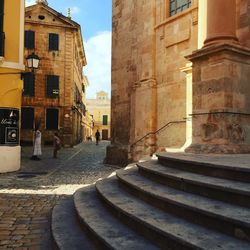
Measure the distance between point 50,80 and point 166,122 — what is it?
2023 centimetres

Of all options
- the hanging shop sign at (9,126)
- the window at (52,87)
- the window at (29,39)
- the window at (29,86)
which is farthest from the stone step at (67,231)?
the window at (29,39)

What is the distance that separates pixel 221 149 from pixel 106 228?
10.0 feet

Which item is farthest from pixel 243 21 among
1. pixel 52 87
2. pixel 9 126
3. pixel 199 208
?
pixel 52 87

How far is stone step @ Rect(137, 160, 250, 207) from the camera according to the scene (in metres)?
3.49

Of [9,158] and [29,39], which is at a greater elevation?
[29,39]

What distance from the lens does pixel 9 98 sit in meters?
11.7

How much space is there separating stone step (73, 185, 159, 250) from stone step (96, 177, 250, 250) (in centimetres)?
9

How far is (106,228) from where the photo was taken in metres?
3.98

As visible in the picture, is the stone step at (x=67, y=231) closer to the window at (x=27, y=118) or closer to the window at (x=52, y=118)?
the window at (x=27, y=118)

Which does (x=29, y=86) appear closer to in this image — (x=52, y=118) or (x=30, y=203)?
(x=52, y=118)

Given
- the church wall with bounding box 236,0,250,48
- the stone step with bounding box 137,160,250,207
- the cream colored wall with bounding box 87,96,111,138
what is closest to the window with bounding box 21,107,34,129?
the church wall with bounding box 236,0,250,48

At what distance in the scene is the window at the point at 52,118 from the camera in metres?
29.9

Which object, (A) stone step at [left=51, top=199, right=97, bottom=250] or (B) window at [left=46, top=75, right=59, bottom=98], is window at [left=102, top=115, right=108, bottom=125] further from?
(A) stone step at [left=51, top=199, right=97, bottom=250]

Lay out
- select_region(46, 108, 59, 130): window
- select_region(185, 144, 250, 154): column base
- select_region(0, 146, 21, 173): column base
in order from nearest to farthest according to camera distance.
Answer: select_region(185, 144, 250, 154): column base < select_region(0, 146, 21, 173): column base < select_region(46, 108, 59, 130): window
